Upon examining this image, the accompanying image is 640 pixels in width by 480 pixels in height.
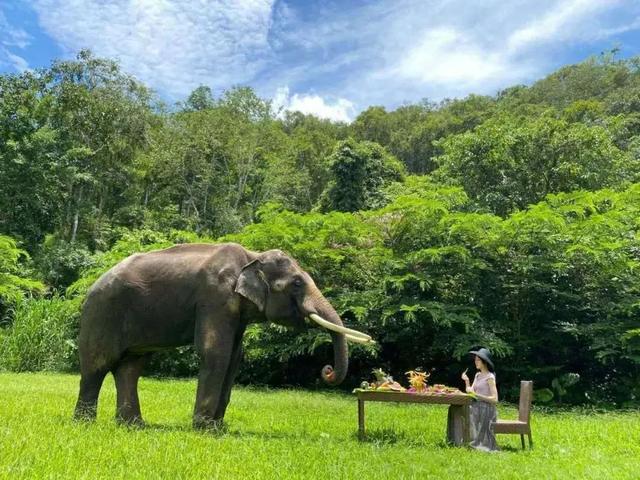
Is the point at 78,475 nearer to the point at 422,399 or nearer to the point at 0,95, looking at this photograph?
the point at 422,399

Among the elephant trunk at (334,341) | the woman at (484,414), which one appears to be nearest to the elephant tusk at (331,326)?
the elephant trunk at (334,341)

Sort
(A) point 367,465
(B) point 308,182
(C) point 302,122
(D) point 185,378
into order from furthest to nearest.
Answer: (C) point 302,122, (B) point 308,182, (D) point 185,378, (A) point 367,465

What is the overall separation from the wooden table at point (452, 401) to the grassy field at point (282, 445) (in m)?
0.31

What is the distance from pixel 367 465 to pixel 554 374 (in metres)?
11.8

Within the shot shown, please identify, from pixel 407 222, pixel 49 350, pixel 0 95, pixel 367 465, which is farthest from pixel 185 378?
pixel 0 95

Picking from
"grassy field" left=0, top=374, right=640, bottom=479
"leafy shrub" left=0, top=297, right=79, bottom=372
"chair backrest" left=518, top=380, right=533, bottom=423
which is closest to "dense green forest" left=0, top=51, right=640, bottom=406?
Result: "leafy shrub" left=0, top=297, right=79, bottom=372

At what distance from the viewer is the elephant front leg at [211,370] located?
7.82 meters

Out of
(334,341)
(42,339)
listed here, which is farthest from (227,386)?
(42,339)

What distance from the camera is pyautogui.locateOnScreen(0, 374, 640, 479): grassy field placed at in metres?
5.31

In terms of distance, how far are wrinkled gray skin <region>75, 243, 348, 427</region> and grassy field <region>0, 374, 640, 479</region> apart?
28.9 inches

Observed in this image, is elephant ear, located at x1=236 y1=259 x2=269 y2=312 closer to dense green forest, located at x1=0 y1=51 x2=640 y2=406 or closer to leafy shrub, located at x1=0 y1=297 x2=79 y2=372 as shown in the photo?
dense green forest, located at x1=0 y1=51 x2=640 y2=406

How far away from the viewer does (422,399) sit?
8.04 metres

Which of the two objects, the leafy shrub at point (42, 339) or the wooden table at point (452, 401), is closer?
the wooden table at point (452, 401)

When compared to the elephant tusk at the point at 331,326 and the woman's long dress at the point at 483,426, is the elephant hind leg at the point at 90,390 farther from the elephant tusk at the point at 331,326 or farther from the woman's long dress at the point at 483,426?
the woman's long dress at the point at 483,426
